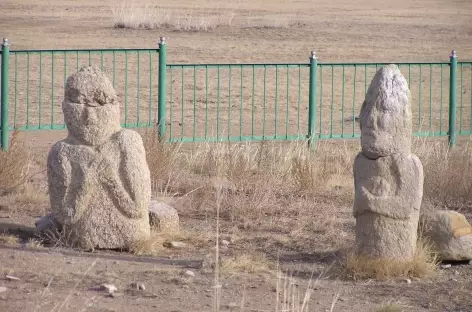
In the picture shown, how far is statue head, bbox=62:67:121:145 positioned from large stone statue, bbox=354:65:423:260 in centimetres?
216

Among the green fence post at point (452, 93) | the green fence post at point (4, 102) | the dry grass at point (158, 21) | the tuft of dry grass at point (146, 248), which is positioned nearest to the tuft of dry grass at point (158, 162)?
the green fence post at point (4, 102)

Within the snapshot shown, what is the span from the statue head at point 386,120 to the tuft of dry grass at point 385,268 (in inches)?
32.4

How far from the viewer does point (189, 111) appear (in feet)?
62.2

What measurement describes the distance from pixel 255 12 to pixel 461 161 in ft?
83.7

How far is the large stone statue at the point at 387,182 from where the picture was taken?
8.91m

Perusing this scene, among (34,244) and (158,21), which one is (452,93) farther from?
(158,21)

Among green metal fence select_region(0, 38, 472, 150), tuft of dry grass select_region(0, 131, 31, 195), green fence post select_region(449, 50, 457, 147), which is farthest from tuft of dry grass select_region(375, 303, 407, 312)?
green fence post select_region(449, 50, 457, 147)

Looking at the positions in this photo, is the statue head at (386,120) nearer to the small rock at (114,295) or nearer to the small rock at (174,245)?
the small rock at (174,245)

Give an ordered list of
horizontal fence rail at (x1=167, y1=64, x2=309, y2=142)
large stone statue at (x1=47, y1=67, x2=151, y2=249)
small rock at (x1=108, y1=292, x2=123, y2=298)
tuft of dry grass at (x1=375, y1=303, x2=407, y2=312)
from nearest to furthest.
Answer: tuft of dry grass at (x1=375, y1=303, x2=407, y2=312)
small rock at (x1=108, y1=292, x2=123, y2=298)
large stone statue at (x1=47, y1=67, x2=151, y2=249)
horizontal fence rail at (x1=167, y1=64, x2=309, y2=142)

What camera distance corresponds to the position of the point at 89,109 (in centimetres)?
949

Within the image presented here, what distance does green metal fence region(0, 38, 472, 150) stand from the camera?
15531 mm

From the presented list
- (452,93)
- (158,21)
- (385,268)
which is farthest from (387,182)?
(158,21)

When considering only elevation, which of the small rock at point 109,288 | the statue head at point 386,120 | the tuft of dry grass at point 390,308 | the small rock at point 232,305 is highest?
the statue head at point 386,120

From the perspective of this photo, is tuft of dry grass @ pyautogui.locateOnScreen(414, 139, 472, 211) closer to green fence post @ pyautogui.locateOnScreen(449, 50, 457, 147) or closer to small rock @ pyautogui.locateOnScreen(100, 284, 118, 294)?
green fence post @ pyautogui.locateOnScreen(449, 50, 457, 147)
